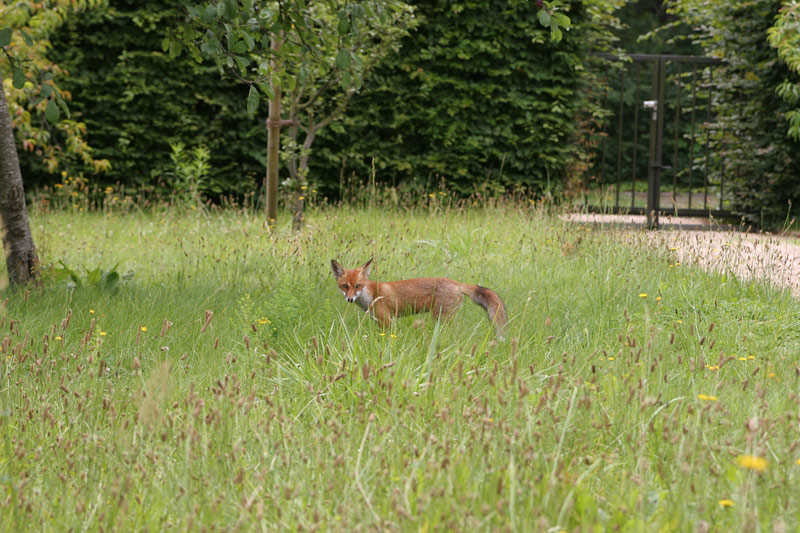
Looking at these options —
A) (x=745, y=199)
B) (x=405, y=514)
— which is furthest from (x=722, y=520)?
(x=745, y=199)

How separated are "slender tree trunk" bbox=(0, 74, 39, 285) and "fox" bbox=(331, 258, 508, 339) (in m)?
2.02

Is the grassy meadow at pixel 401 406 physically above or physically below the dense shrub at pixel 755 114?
below

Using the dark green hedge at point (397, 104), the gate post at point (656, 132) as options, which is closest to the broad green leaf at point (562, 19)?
the gate post at point (656, 132)

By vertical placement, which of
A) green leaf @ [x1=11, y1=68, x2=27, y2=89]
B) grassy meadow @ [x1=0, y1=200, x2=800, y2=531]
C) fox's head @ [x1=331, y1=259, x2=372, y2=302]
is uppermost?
green leaf @ [x1=11, y1=68, x2=27, y2=89]

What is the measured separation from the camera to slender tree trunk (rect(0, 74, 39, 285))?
4777mm

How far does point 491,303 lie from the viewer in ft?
13.0

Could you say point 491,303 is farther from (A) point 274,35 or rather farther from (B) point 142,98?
(B) point 142,98

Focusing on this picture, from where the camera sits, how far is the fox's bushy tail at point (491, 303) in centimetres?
378

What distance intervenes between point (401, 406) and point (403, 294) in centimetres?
152

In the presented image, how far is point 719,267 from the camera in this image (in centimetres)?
555

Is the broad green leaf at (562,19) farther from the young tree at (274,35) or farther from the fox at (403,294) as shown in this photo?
the fox at (403,294)

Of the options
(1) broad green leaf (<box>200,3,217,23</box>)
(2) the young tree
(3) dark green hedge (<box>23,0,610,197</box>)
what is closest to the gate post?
(3) dark green hedge (<box>23,0,610,197</box>)

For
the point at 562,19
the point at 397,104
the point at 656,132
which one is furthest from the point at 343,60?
the point at 656,132

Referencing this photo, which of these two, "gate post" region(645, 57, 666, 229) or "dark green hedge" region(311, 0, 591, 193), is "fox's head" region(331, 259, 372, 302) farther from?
"gate post" region(645, 57, 666, 229)
